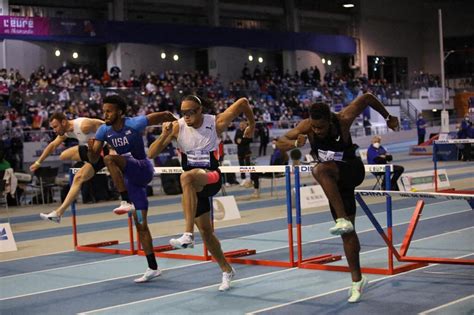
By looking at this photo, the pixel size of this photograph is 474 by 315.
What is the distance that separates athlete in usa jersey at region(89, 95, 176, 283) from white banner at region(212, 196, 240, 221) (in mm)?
3533

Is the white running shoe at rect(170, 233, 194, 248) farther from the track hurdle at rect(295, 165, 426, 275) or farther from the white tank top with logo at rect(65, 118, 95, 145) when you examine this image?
the white tank top with logo at rect(65, 118, 95, 145)

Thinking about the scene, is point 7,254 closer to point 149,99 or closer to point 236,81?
point 149,99

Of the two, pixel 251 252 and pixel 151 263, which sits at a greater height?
pixel 151 263

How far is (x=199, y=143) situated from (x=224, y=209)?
4634mm

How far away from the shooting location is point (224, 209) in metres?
12.4

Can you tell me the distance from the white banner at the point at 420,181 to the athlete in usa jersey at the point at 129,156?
795cm

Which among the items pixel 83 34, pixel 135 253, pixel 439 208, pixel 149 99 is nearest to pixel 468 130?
pixel 149 99

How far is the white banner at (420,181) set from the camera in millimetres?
15789

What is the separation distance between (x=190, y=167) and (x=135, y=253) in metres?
3.33

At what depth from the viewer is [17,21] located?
108 ft

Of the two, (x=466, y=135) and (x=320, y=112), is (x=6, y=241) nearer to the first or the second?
(x=320, y=112)

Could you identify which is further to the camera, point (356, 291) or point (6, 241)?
point (6, 241)

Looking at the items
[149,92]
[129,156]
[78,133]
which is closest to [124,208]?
[129,156]

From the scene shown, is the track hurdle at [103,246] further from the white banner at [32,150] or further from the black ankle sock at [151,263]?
the white banner at [32,150]
